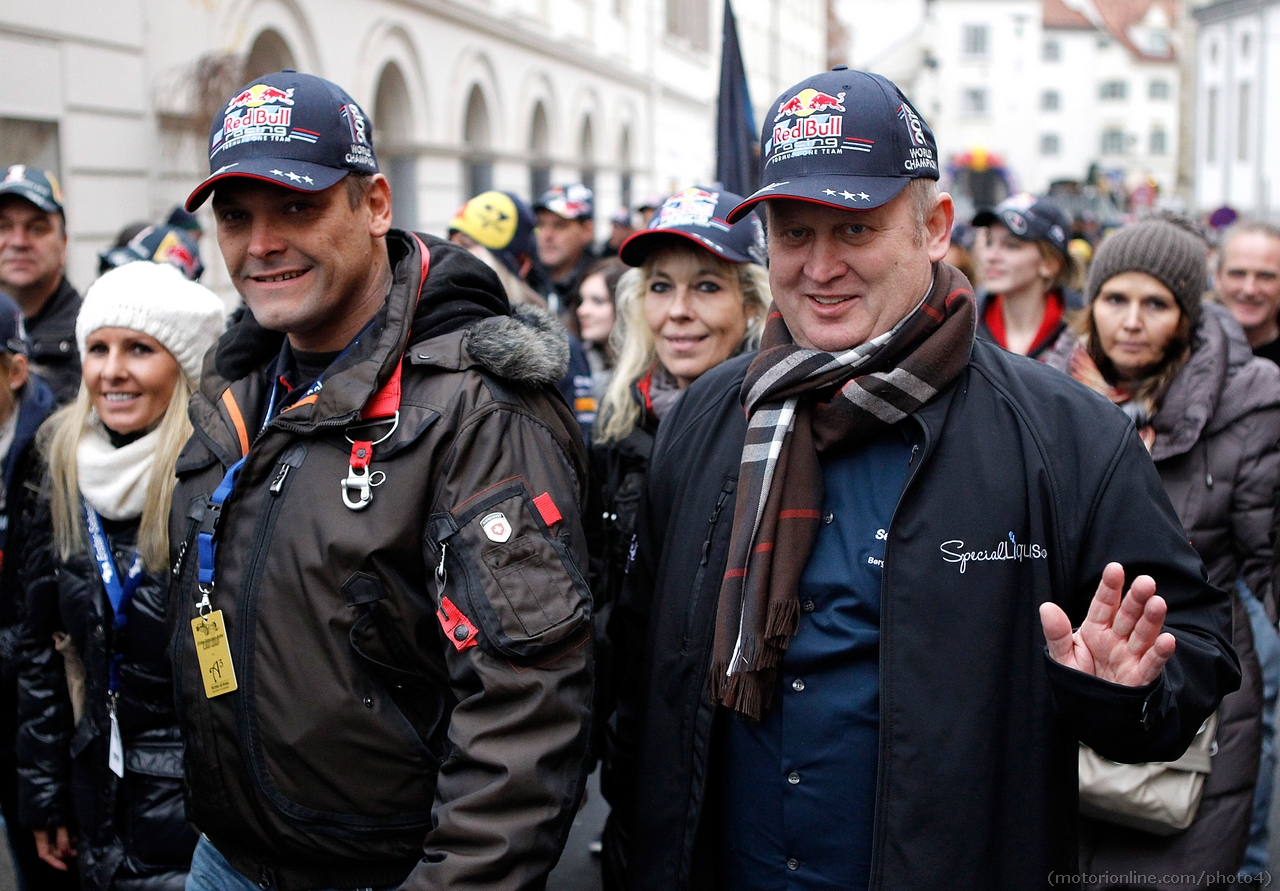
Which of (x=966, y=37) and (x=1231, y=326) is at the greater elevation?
(x=966, y=37)

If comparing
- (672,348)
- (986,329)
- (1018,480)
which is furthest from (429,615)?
(986,329)

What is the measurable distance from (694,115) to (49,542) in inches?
1172

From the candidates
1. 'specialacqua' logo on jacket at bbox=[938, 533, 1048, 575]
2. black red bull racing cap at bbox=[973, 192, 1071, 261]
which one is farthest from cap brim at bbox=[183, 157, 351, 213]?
black red bull racing cap at bbox=[973, 192, 1071, 261]

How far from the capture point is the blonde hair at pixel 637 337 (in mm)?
3980

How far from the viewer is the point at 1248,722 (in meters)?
3.32

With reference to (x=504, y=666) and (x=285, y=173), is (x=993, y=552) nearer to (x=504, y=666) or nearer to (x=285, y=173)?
(x=504, y=666)

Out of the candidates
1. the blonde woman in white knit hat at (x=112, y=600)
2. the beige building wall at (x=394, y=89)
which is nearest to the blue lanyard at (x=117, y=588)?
the blonde woman in white knit hat at (x=112, y=600)

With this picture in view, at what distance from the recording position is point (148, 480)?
3000 millimetres

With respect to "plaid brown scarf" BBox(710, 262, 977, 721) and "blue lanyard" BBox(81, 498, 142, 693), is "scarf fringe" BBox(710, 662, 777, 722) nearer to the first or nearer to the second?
"plaid brown scarf" BBox(710, 262, 977, 721)

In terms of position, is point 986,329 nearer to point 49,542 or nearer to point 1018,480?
point 1018,480

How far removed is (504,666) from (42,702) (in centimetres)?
189

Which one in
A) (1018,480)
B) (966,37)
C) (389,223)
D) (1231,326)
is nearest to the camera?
(1018,480)

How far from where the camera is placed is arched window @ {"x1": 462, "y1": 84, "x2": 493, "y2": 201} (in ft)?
58.3

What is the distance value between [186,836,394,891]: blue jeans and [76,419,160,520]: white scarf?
2.90 feet
